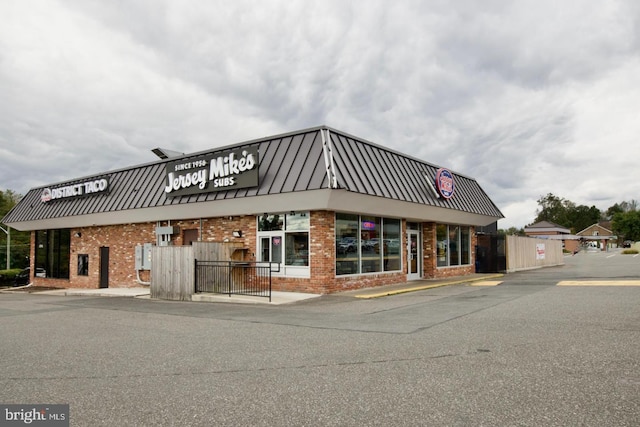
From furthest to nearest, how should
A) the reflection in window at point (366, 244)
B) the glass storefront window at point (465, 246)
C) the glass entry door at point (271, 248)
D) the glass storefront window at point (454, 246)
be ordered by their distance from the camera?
the glass storefront window at point (465, 246) < the glass storefront window at point (454, 246) < the glass entry door at point (271, 248) < the reflection in window at point (366, 244)

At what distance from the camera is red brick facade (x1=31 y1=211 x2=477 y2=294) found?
16.0 metres

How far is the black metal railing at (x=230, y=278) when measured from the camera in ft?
53.2

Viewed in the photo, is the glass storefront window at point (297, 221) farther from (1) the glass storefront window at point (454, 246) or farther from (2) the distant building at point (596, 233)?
(2) the distant building at point (596, 233)

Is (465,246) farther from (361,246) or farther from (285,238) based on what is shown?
(285,238)

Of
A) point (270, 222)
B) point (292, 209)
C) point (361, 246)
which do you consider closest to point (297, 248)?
point (292, 209)

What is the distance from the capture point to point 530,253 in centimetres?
3098

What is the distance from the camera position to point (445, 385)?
530 cm

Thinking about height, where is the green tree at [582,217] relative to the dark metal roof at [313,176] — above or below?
above

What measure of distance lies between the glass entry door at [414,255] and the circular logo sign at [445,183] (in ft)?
7.40

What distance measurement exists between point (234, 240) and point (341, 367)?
1314 cm

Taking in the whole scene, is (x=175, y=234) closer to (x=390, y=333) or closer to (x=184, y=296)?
(x=184, y=296)

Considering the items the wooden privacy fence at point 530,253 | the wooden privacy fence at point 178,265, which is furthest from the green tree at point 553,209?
the wooden privacy fence at point 178,265

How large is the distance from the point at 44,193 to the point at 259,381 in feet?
86.9

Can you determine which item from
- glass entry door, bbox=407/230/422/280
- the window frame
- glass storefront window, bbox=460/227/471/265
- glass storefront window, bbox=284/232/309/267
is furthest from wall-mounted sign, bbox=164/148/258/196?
glass storefront window, bbox=460/227/471/265
